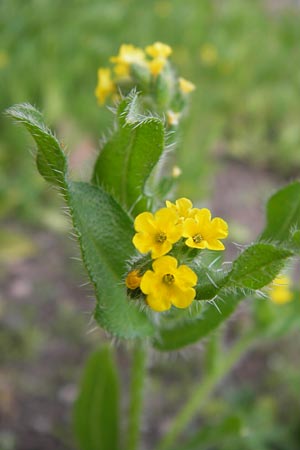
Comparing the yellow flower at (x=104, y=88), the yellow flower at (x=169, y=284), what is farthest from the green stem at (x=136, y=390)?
the yellow flower at (x=104, y=88)

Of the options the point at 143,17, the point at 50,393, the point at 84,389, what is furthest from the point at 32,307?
the point at 143,17

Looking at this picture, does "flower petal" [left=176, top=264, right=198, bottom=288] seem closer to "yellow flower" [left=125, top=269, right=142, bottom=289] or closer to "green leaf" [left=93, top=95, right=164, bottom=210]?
"yellow flower" [left=125, top=269, right=142, bottom=289]

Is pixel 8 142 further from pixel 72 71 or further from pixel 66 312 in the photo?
pixel 66 312

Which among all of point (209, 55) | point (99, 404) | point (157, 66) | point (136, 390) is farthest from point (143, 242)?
point (209, 55)

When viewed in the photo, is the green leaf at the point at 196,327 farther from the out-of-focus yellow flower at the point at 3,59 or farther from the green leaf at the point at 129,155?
the out-of-focus yellow flower at the point at 3,59

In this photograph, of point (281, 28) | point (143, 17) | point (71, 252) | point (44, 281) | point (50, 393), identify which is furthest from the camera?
point (281, 28)

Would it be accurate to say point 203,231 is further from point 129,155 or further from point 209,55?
point 209,55
